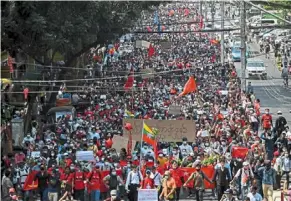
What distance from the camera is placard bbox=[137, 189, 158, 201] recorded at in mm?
24109

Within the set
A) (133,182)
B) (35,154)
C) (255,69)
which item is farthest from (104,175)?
(255,69)

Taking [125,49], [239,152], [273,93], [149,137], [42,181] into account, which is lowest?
[273,93]

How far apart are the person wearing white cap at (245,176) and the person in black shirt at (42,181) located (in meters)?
4.24

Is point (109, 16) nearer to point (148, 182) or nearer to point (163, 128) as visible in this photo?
point (163, 128)

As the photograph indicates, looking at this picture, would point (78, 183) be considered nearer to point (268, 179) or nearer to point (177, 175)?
point (177, 175)

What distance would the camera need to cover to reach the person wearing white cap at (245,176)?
24.7 meters

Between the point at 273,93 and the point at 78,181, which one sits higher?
the point at 78,181

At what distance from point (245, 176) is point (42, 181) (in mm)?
4546

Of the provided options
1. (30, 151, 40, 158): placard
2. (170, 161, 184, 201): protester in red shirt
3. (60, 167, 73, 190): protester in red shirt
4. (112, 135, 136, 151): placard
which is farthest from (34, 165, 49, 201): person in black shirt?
(112, 135, 136, 151): placard

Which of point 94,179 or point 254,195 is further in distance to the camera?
point 94,179

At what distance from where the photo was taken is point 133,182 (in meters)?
25.1

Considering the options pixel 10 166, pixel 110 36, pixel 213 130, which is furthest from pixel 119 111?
pixel 10 166

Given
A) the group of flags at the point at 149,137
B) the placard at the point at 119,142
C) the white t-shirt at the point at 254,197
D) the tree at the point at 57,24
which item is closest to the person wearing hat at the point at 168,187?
the group of flags at the point at 149,137

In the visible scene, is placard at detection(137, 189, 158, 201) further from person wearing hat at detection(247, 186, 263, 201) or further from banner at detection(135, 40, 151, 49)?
banner at detection(135, 40, 151, 49)
